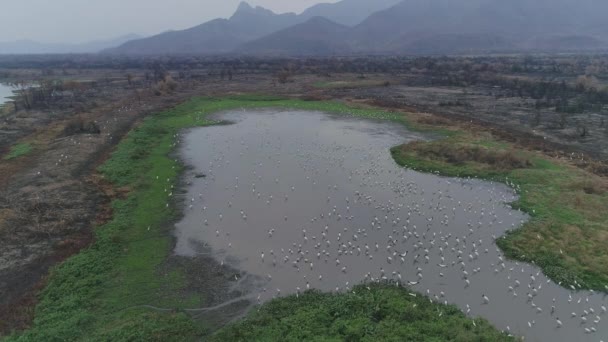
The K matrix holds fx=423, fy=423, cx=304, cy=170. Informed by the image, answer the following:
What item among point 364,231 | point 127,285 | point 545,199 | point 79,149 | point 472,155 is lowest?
point 364,231

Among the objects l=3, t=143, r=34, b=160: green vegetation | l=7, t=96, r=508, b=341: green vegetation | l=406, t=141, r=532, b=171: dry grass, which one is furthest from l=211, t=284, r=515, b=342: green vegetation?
l=3, t=143, r=34, b=160: green vegetation

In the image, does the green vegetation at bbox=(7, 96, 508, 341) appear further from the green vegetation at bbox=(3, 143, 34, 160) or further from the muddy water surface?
the green vegetation at bbox=(3, 143, 34, 160)

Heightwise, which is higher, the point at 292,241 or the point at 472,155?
the point at 472,155

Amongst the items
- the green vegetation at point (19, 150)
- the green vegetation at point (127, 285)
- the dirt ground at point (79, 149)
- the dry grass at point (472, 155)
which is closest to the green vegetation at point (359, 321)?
the green vegetation at point (127, 285)

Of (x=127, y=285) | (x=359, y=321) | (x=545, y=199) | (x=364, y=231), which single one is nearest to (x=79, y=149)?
(x=127, y=285)

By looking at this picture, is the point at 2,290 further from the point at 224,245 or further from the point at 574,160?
Answer: the point at 574,160

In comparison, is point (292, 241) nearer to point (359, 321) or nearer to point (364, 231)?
point (364, 231)
